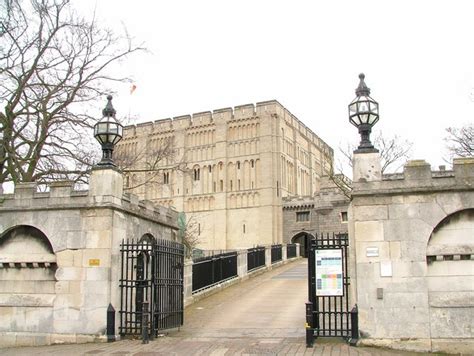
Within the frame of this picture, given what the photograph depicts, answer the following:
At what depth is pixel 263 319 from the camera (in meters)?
14.4

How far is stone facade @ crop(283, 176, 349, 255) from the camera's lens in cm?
5381

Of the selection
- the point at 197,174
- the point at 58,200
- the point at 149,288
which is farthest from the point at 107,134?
the point at 197,174

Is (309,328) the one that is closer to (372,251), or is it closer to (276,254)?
(372,251)

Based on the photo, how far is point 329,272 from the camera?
10.9 m

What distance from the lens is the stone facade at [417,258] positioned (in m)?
Answer: 10.1

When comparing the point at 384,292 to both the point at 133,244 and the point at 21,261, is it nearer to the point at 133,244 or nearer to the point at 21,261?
the point at 133,244

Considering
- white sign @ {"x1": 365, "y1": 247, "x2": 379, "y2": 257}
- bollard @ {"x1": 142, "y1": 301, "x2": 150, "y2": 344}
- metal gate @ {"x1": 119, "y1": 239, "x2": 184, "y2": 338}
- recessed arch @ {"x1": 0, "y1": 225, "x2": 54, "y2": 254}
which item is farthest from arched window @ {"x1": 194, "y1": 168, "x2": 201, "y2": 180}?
white sign @ {"x1": 365, "y1": 247, "x2": 379, "y2": 257}

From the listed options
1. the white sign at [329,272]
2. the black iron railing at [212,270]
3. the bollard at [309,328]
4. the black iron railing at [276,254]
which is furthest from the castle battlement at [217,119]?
the bollard at [309,328]

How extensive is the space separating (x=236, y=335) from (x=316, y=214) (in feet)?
156

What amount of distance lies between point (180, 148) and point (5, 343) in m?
60.3

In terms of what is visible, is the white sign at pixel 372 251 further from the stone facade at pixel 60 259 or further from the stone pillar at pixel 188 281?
the stone pillar at pixel 188 281

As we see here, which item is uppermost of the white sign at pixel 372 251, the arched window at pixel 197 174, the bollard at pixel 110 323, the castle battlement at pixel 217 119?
the castle battlement at pixel 217 119

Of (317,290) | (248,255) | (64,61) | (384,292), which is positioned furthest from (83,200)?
(248,255)

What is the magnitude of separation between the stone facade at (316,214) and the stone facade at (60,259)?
39.7 m
